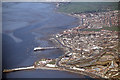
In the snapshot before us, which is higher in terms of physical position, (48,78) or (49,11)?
(49,11)

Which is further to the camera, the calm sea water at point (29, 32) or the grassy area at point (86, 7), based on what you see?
the grassy area at point (86, 7)

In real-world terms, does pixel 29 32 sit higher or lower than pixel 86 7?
lower

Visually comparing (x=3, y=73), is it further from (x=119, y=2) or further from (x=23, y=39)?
(x=119, y=2)

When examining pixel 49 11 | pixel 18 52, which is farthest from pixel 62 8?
pixel 18 52

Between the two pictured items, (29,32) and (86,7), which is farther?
(86,7)
